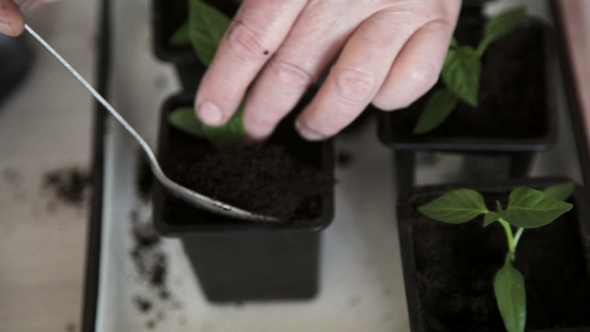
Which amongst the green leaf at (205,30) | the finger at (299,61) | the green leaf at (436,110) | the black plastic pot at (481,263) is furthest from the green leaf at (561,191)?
the green leaf at (205,30)

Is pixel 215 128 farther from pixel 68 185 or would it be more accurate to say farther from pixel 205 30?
pixel 68 185

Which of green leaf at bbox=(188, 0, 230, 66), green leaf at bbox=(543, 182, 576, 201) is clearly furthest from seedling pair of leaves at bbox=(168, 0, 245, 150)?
green leaf at bbox=(543, 182, 576, 201)

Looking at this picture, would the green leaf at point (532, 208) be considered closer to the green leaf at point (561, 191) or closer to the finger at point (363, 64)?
the green leaf at point (561, 191)

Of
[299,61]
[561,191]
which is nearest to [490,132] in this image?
[561,191]

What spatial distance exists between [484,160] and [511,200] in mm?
266

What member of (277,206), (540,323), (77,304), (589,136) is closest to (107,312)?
(77,304)

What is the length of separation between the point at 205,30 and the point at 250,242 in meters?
0.24

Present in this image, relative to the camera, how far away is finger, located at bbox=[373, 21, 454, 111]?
571 millimetres

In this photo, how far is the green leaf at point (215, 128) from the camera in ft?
2.07

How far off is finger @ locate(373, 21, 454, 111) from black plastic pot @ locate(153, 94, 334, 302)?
0.10 metres

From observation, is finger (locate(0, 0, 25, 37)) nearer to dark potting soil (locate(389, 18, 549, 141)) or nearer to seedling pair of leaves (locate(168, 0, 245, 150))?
seedling pair of leaves (locate(168, 0, 245, 150))

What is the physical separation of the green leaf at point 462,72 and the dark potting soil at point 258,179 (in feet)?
0.55

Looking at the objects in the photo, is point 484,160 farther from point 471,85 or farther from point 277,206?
point 277,206

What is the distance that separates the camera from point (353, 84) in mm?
560
